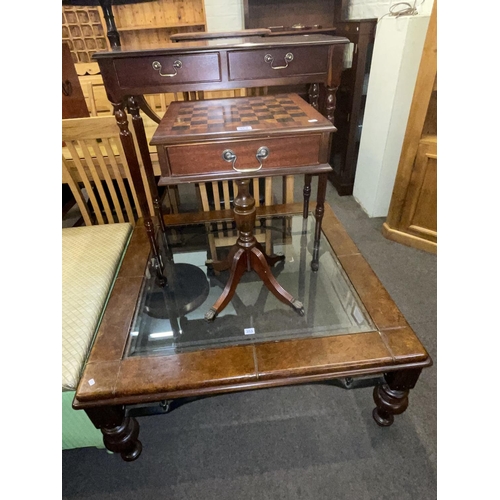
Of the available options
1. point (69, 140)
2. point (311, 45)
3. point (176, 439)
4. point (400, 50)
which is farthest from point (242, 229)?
point (400, 50)

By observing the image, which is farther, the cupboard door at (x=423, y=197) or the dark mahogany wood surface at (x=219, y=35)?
the cupboard door at (x=423, y=197)

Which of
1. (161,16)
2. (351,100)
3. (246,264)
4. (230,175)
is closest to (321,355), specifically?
(246,264)

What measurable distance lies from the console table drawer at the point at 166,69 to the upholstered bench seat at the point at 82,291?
2.02 ft

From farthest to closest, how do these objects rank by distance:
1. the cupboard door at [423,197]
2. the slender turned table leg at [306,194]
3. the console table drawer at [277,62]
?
the cupboard door at [423,197] < the slender turned table leg at [306,194] < the console table drawer at [277,62]

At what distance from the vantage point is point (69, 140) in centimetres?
129

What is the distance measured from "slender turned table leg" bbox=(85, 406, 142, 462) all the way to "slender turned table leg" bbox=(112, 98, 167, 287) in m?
0.46

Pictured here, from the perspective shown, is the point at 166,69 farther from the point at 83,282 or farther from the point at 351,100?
the point at 351,100

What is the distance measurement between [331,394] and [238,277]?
53cm

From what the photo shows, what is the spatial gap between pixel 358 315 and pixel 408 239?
1.00 metres

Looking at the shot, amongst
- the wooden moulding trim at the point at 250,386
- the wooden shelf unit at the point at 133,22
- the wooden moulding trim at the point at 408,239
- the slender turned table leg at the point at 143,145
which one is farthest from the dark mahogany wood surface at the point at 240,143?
the wooden shelf unit at the point at 133,22

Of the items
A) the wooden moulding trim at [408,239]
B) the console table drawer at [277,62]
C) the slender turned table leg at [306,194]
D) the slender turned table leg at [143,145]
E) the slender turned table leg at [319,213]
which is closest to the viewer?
the console table drawer at [277,62]

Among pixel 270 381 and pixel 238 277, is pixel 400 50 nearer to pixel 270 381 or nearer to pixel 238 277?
pixel 238 277

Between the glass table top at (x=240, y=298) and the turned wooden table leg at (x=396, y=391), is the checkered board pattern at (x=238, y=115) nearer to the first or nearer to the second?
the glass table top at (x=240, y=298)

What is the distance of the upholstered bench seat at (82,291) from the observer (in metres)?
0.85
